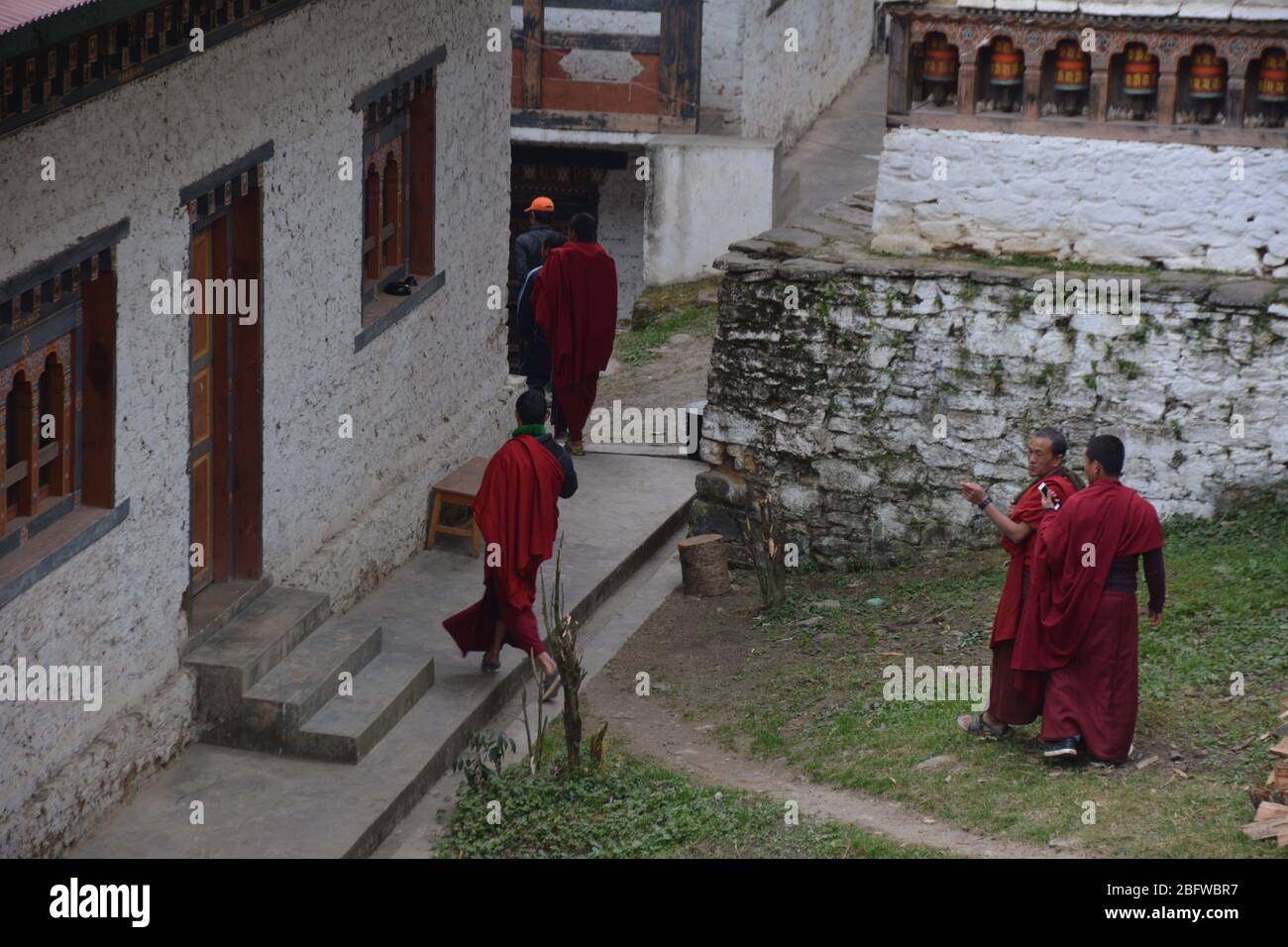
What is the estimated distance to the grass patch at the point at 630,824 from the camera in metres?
7.30

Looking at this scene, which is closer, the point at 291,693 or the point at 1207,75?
the point at 291,693

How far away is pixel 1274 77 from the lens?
31.8 ft

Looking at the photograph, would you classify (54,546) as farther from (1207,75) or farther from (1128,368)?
(1207,75)

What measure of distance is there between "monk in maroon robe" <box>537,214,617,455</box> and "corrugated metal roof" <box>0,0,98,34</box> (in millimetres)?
6265

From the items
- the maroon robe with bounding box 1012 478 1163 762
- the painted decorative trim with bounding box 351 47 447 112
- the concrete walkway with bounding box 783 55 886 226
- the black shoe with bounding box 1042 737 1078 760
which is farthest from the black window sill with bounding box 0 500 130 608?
the concrete walkway with bounding box 783 55 886 226

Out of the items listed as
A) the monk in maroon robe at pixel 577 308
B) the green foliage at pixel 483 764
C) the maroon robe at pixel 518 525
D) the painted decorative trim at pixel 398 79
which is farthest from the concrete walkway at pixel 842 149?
the green foliage at pixel 483 764

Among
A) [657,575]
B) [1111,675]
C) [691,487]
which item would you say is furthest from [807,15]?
[1111,675]

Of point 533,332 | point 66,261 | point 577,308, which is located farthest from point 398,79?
point 66,261

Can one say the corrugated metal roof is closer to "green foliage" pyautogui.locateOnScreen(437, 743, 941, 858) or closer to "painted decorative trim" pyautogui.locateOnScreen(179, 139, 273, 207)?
"painted decorative trim" pyautogui.locateOnScreen(179, 139, 273, 207)

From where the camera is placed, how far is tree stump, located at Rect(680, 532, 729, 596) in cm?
1072

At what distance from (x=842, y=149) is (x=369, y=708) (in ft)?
40.1

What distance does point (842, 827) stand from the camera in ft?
24.4

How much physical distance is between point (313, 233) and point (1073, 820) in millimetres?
4528

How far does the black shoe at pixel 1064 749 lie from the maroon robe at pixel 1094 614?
0.08 feet
